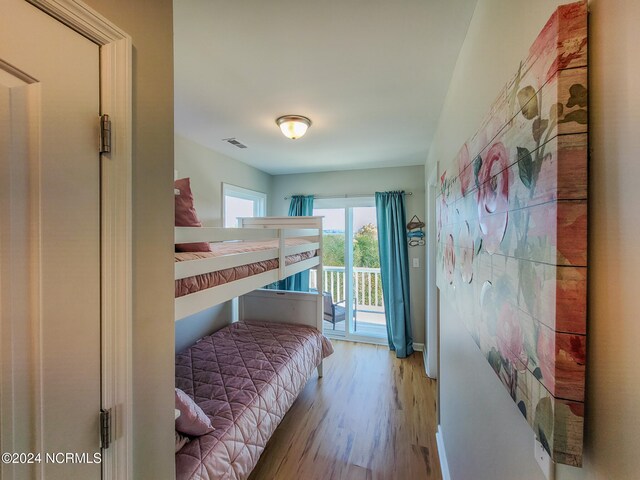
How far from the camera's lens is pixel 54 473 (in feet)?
1.94

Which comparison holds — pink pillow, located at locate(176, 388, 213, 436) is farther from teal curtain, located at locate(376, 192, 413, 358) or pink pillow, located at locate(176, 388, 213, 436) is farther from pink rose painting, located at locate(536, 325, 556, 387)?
teal curtain, located at locate(376, 192, 413, 358)

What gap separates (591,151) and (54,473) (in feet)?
4.07

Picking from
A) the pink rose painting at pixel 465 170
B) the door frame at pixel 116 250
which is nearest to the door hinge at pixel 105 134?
the door frame at pixel 116 250

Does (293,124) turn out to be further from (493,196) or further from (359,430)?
(359,430)

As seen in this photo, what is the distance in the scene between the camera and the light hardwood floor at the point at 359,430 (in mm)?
1795

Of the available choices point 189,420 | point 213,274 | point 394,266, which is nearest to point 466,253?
point 213,274

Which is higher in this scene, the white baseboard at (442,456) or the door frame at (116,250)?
the door frame at (116,250)

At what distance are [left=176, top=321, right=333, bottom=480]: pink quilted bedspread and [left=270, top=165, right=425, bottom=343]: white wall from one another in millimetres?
1476

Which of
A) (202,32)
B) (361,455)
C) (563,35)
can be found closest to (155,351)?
(563,35)

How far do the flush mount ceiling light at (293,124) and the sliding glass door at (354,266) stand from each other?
184 centimetres

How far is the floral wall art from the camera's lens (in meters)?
0.45

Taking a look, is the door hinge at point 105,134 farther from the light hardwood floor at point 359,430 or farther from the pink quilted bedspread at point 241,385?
the light hardwood floor at point 359,430

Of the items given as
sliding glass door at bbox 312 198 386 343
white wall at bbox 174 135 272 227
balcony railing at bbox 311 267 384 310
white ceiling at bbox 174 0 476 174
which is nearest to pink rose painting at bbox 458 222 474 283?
white ceiling at bbox 174 0 476 174

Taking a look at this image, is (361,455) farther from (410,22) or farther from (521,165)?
(410,22)
